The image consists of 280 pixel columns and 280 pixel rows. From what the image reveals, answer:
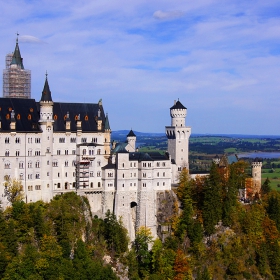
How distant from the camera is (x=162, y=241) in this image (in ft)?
300

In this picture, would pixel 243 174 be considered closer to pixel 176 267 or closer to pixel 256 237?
pixel 256 237

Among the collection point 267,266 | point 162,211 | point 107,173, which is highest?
point 107,173

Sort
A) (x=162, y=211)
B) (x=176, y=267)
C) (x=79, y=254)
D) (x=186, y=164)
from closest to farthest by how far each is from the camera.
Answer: (x=79, y=254)
(x=176, y=267)
(x=162, y=211)
(x=186, y=164)

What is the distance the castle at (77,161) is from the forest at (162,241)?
235 centimetres

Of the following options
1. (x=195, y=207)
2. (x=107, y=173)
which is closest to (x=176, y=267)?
(x=195, y=207)

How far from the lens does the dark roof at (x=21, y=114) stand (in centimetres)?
8600

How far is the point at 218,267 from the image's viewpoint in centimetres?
9100

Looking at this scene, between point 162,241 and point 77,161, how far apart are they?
18.9m

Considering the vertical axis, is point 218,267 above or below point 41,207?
below

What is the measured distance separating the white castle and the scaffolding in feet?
52.9

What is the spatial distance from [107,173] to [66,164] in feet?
22.1

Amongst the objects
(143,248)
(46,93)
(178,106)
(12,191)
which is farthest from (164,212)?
(46,93)

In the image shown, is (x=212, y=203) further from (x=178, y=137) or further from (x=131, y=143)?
(x=131, y=143)

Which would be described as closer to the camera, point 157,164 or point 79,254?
point 79,254
